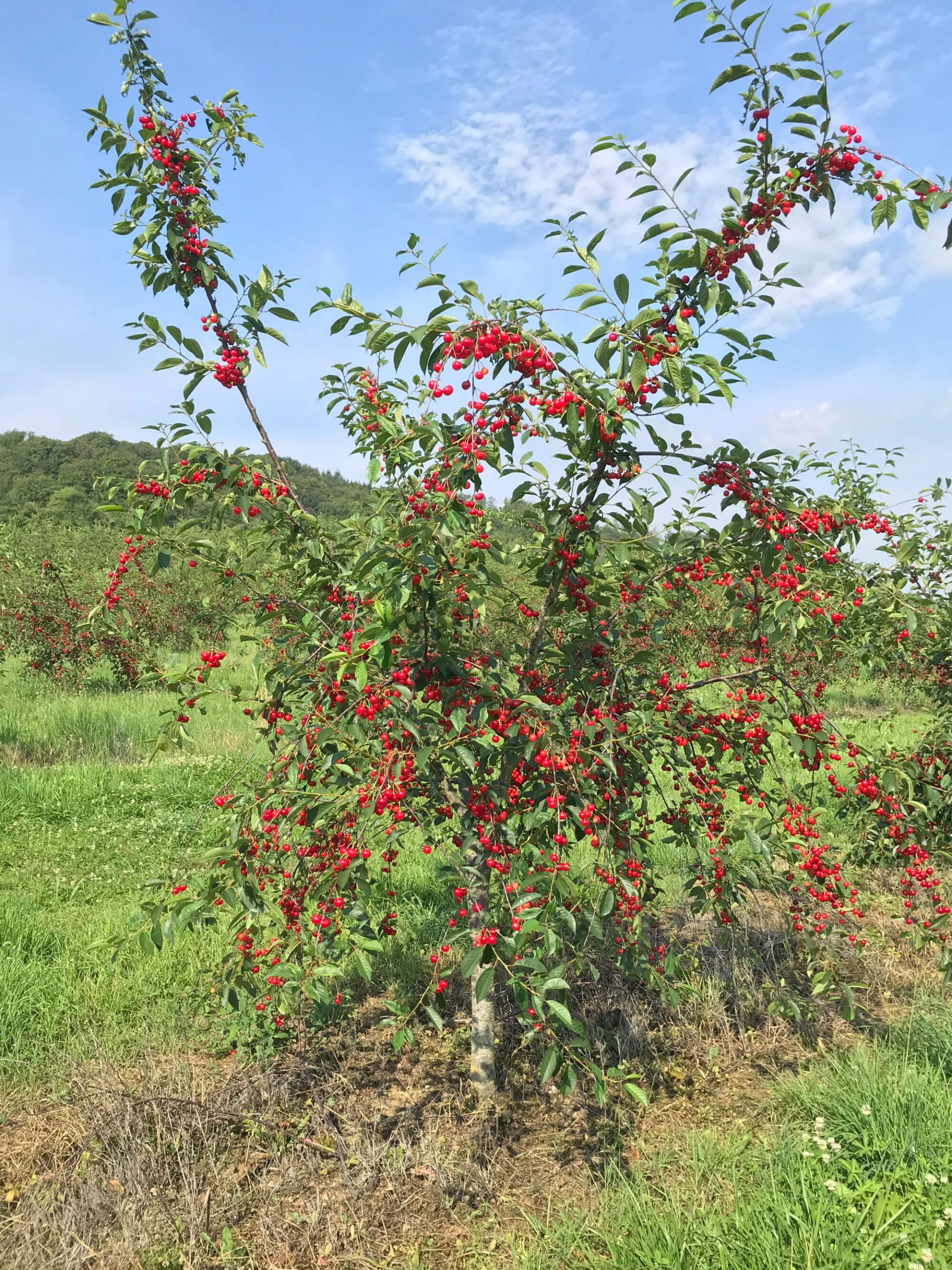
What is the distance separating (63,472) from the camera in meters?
45.8

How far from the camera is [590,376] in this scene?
233 centimetres

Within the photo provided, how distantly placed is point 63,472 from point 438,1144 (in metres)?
50.5

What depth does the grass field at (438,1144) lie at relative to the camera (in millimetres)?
2342

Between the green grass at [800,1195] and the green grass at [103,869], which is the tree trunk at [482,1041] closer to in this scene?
the green grass at [800,1195]

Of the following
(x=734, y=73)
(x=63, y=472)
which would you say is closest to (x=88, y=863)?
(x=734, y=73)

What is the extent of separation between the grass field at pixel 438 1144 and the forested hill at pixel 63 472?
26125mm

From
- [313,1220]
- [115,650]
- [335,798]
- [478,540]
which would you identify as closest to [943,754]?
[478,540]

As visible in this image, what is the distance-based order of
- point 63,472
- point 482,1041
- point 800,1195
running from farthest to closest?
point 63,472
point 482,1041
point 800,1195

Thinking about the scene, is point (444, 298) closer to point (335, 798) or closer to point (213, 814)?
point (335, 798)

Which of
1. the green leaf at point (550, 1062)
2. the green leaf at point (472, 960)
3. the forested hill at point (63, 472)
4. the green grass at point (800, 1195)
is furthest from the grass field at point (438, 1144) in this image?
the forested hill at point (63, 472)

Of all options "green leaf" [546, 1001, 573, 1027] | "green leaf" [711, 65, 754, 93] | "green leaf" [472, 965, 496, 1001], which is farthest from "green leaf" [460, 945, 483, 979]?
"green leaf" [711, 65, 754, 93]

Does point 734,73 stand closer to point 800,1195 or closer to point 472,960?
point 472,960

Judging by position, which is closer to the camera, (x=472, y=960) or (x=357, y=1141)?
(x=472, y=960)

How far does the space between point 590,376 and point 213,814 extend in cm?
525
